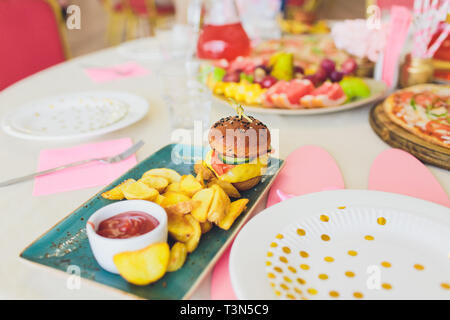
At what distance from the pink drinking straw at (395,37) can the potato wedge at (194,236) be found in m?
0.97

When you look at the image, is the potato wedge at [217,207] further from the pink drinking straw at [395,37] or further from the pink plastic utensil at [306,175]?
the pink drinking straw at [395,37]

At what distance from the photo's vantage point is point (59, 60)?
6.16 ft

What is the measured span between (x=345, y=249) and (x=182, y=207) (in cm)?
26

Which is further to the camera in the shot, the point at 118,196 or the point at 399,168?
the point at 399,168

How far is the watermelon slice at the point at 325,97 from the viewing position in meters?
1.03

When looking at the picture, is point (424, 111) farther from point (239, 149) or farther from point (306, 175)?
point (239, 149)

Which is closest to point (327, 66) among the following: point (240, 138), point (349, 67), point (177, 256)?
point (349, 67)

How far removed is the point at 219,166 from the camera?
0.70m

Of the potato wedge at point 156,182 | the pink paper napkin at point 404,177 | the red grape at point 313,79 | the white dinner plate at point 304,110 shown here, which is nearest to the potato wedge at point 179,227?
the potato wedge at point 156,182

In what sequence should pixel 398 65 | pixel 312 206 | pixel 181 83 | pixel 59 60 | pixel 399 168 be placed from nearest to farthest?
pixel 312 206 < pixel 399 168 < pixel 181 83 < pixel 398 65 < pixel 59 60
